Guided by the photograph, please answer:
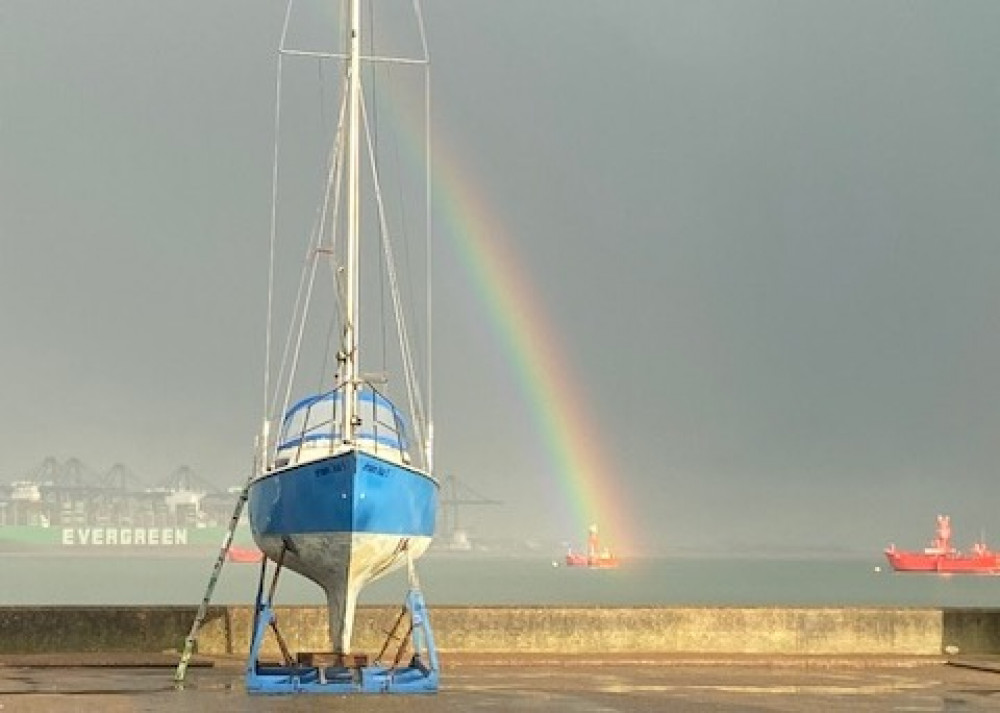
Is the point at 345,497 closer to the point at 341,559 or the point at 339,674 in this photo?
the point at 341,559

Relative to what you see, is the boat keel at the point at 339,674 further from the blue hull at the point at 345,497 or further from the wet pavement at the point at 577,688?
the blue hull at the point at 345,497

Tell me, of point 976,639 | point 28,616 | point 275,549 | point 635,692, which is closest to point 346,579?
point 275,549

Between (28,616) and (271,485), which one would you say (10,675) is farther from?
(271,485)

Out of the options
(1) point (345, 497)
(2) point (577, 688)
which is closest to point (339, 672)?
(1) point (345, 497)

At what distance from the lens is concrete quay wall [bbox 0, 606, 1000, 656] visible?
79.3 ft

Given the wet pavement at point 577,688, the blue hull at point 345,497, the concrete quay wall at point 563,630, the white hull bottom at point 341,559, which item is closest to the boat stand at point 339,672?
the wet pavement at point 577,688

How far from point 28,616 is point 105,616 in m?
1.25

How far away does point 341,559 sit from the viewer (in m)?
20.7

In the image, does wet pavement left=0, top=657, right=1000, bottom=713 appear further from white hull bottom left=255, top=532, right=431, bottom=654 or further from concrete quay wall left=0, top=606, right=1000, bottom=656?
white hull bottom left=255, top=532, right=431, bottom=654

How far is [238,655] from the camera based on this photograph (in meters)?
24.2

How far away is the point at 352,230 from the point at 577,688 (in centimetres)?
839

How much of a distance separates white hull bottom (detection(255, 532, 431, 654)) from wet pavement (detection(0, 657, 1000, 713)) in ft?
5.78

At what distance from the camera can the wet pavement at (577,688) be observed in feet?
58.4

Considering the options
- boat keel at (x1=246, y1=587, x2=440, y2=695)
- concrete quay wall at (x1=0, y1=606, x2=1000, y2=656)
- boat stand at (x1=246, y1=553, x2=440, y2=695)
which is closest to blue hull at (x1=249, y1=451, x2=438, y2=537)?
boat stand at (x1=246, y1=553, x2=440, y2=695)
